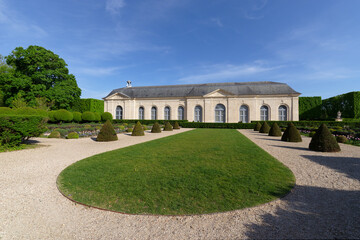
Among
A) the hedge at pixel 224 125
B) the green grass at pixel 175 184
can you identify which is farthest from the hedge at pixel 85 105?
the green grass at pixel 175 184

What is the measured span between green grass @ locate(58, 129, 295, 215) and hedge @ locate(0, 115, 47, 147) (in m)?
5.02

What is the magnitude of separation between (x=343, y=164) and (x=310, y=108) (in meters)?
28.5

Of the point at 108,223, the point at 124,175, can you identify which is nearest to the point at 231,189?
the point at 108,223

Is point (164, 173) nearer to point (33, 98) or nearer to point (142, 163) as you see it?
point (142, 163)

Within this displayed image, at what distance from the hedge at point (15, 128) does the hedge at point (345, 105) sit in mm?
35736

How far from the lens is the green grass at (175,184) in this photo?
2.75m

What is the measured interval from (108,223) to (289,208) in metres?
2.95

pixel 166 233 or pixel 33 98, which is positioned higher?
pixel 33 98

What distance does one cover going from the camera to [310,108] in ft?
90.7

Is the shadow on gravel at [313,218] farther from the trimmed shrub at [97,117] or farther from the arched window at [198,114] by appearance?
the trimmed shrub at [97,117]

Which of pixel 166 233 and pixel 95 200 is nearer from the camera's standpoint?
pixel 166 233

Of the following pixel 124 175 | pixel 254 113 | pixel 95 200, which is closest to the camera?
pixel 95 200

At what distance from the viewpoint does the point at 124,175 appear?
4.09 m

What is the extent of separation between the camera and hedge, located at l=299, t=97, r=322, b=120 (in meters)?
27.5
